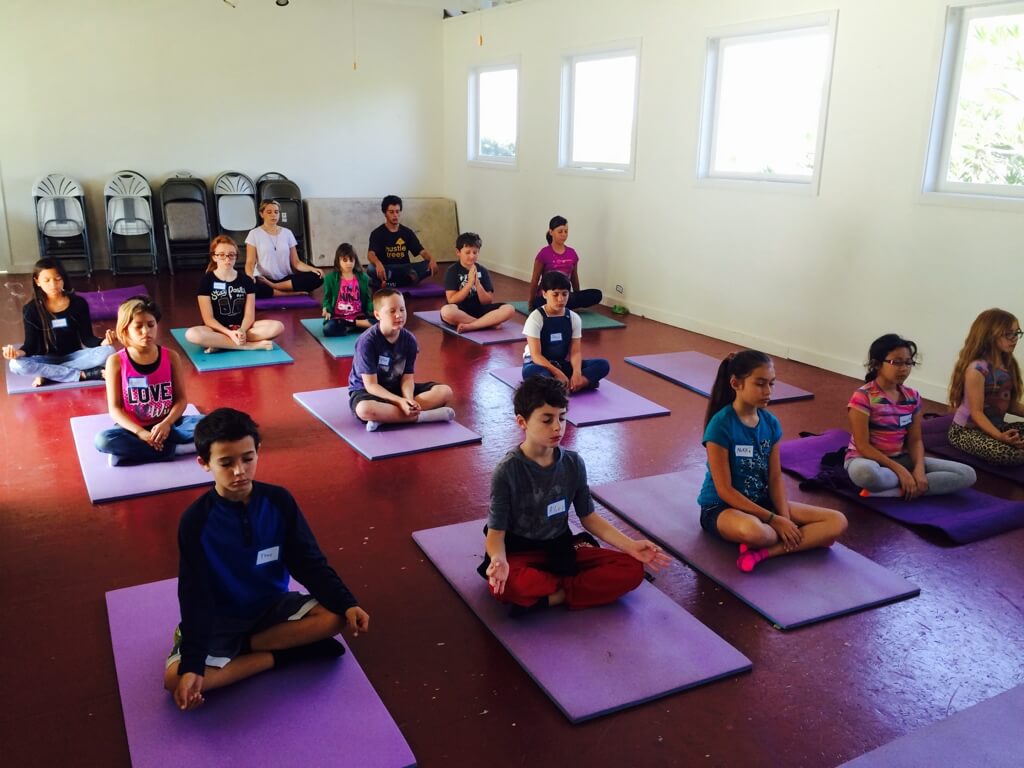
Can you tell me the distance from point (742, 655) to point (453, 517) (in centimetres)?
128

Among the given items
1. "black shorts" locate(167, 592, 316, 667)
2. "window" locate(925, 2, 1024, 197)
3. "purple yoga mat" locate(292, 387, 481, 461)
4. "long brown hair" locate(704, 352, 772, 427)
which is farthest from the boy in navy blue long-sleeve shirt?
"window" locate(925, 2, 1024, 197)

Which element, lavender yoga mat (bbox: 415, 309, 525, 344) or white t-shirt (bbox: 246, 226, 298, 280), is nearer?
lavender yoga mat (bbox: 415, 309, 525, 344)

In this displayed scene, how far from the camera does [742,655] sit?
244 cm

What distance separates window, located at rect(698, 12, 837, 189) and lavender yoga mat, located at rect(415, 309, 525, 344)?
1860mm

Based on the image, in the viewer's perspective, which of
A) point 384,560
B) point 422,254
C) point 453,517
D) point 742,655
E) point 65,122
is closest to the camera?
point 742,655

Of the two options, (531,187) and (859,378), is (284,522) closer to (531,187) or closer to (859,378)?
(859,378)

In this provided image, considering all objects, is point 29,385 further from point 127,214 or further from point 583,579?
point 127,214

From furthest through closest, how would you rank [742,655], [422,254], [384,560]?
[422,254], [384,560], [742,655]

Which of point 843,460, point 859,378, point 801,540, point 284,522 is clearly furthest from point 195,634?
point 859,378

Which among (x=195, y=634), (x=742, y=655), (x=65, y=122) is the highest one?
(x=65, y=122)

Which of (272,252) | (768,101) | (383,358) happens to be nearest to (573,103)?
(768,101)

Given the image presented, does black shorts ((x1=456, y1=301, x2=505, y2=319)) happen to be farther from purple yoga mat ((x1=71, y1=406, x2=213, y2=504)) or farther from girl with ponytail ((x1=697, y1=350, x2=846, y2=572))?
girl with ponytail ((x1=697, y1=350, x2=846, y2=572))

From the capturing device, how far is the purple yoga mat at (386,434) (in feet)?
13.0

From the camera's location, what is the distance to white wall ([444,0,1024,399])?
4785 mm
